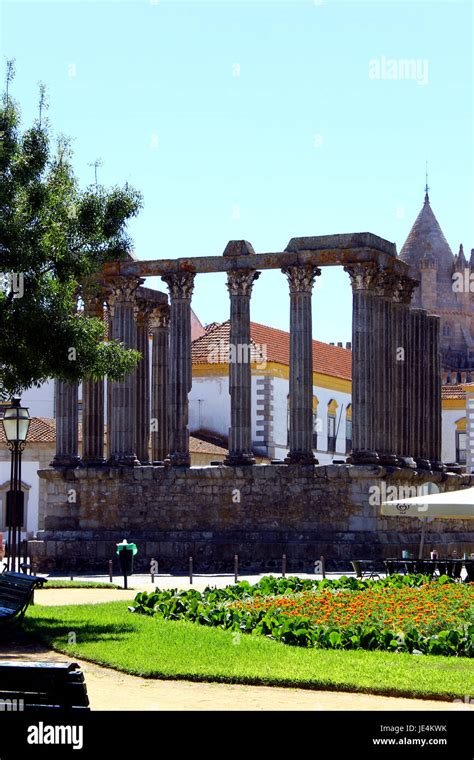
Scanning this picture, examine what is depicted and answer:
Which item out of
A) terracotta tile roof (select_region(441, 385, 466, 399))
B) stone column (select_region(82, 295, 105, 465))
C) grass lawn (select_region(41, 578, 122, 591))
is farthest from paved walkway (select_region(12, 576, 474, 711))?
terracotta tile roof (select_region(441, 385, 466, 399))

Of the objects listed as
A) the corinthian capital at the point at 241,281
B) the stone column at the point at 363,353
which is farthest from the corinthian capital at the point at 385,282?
the corinthian capital at the point at 241,281

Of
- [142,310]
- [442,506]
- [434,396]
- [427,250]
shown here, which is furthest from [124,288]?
[427,250]

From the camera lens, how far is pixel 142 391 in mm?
50250

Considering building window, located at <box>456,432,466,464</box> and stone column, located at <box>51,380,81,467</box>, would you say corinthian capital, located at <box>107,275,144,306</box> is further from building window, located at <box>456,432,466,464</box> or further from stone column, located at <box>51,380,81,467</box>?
building window, located at <box>456,432,466,464</box>

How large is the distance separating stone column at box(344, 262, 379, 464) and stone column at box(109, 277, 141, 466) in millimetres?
6945

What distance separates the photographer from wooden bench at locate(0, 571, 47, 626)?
21.5m

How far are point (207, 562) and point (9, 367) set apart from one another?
19.6m

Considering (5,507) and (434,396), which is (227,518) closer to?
(434,396)

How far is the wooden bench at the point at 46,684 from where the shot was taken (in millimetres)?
10844

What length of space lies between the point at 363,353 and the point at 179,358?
5647 mm
